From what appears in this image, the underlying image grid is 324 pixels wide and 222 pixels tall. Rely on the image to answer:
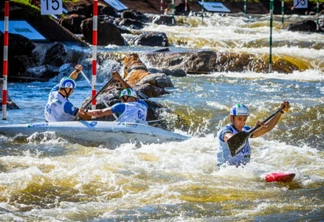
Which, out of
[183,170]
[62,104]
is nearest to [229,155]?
[183,170]

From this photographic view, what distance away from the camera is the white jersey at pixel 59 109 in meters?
11.1

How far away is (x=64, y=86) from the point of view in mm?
11016

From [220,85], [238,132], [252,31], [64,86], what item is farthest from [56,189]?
[252,31]

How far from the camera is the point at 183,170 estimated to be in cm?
916

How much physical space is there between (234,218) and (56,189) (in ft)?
6.49

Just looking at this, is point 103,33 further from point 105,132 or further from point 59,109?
point 105,132

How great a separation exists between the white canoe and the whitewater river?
0.13 metres

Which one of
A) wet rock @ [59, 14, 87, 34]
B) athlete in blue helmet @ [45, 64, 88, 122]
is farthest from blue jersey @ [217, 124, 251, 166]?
wet rock @ [59, 14, 87, 34]

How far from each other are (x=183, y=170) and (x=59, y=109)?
2.73 m

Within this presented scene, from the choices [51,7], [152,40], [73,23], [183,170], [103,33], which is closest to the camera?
[183,170]

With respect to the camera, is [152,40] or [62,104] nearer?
[62,104]

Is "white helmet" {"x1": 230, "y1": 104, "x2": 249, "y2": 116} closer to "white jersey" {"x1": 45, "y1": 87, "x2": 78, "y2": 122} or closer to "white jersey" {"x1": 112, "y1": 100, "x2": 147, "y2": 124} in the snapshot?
"white jersey" {"x1": 112, "y1": 100, "x2": 147, "y2": 124}

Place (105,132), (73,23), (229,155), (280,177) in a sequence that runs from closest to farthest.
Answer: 1. (280,177)
2. (229,155)
3. (105,132)
4. (73,23)

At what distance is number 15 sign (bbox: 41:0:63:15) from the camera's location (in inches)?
585
